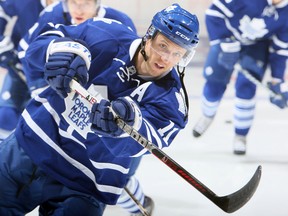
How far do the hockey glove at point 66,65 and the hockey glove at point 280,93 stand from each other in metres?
2.27

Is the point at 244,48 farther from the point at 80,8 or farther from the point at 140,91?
the point at 140,91

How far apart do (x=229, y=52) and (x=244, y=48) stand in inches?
3.6

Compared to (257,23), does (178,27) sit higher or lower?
higher

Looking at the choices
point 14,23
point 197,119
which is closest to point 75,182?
point 14,23

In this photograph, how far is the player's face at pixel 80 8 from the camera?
2762 mm

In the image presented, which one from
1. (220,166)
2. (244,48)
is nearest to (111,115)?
(220,166)

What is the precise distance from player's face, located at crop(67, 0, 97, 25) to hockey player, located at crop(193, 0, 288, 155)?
1139mm

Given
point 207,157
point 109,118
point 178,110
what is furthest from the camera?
point 207,157

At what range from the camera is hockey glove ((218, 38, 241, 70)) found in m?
3.80

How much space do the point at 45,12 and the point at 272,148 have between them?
1621mm

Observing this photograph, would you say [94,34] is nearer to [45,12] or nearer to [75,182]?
[75,182]

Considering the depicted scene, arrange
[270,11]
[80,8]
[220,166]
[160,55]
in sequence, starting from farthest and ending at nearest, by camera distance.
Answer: [270,11], [220,166], [80,8], [160,55]

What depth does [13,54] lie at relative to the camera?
10.8ft

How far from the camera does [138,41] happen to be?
1896 mm
